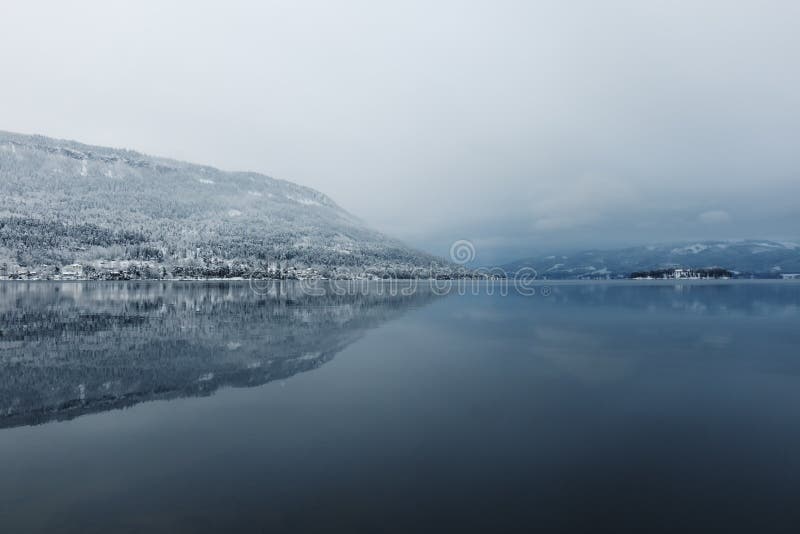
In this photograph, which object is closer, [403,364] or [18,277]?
[403,364]

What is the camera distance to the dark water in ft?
30.3

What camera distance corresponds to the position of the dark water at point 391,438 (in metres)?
9.23

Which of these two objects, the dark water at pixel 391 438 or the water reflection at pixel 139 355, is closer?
the dark water at pixel 391 438

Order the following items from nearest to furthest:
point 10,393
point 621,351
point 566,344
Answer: point 10,393, point 621,351, point 566,344

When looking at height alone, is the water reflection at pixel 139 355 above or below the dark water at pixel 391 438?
above

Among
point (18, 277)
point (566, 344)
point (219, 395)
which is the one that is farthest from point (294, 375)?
point (18, 277)

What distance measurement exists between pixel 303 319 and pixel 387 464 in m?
35.2

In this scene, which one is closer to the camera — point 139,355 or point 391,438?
point 391,438

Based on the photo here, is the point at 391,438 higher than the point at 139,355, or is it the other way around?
the point at 139,355

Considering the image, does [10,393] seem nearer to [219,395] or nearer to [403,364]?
[219,395]

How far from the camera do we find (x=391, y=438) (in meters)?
13.7

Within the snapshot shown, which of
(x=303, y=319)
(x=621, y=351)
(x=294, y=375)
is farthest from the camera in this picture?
(x=303, y=319)

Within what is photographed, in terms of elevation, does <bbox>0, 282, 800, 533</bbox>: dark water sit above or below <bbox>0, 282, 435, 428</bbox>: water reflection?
below

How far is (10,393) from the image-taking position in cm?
1767
